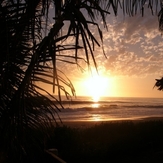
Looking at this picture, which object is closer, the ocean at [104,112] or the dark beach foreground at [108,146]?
the dark beach foreground at [108,146]

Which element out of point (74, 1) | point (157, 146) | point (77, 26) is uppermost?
point (74, 1)

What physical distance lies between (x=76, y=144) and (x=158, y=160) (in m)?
2.70

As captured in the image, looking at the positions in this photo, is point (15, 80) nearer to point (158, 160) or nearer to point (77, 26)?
point (77, 26)

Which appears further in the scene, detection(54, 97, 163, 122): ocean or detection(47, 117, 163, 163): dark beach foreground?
detection(54, 97, 163, 122): ocean

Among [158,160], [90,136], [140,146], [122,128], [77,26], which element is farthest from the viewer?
[122,128]

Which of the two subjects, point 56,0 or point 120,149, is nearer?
point 56,0

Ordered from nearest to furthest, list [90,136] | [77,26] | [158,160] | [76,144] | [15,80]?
[77,26] < [15,80] < [158,160] < [76,144] < [90,136]

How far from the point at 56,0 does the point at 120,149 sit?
793cm

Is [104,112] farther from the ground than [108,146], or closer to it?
closer to it

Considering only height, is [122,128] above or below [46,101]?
below

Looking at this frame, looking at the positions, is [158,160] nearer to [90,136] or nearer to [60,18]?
[90,136]

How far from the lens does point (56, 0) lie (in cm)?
87

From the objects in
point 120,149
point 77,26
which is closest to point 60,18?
point 77,26

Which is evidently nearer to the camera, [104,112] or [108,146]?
[108,146]
